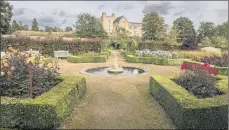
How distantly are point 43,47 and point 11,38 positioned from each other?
2.84m

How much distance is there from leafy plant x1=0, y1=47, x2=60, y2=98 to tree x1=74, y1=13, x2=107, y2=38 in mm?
39934

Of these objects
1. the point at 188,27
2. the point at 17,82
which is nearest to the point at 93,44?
the point at 17,82

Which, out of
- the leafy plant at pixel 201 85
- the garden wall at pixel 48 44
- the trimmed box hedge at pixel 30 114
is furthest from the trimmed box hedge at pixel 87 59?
the trimmed box hedge at pixel 30 114

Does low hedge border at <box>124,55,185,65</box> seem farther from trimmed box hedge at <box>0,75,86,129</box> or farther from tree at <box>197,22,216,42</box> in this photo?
tree at <box>197,22,216,42</box>

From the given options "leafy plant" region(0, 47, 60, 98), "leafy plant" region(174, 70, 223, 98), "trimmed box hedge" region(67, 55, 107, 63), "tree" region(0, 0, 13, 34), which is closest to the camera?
"leafy plant" region(0, 47, 60, 98)

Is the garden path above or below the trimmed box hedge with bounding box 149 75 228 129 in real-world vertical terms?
below

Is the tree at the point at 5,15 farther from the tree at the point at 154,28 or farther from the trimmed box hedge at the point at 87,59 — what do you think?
the tree at the point at 154,28

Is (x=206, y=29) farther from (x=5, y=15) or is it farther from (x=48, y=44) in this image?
(x=48, y=44)

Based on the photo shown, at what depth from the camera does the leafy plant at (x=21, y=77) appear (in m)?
6.60

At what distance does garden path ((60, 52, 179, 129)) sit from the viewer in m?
5.98

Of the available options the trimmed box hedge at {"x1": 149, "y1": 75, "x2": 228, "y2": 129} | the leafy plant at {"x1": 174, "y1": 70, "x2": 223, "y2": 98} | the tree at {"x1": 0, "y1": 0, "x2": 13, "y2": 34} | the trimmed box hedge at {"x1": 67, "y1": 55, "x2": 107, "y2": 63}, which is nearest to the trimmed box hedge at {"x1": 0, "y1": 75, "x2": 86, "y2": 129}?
the trimmed box hedge at {"x1": 149, "y1": 75, "x2": 228, "y2": 129}

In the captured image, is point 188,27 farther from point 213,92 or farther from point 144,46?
point 213,92

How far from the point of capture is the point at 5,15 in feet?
116

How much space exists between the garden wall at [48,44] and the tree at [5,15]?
13402mm
